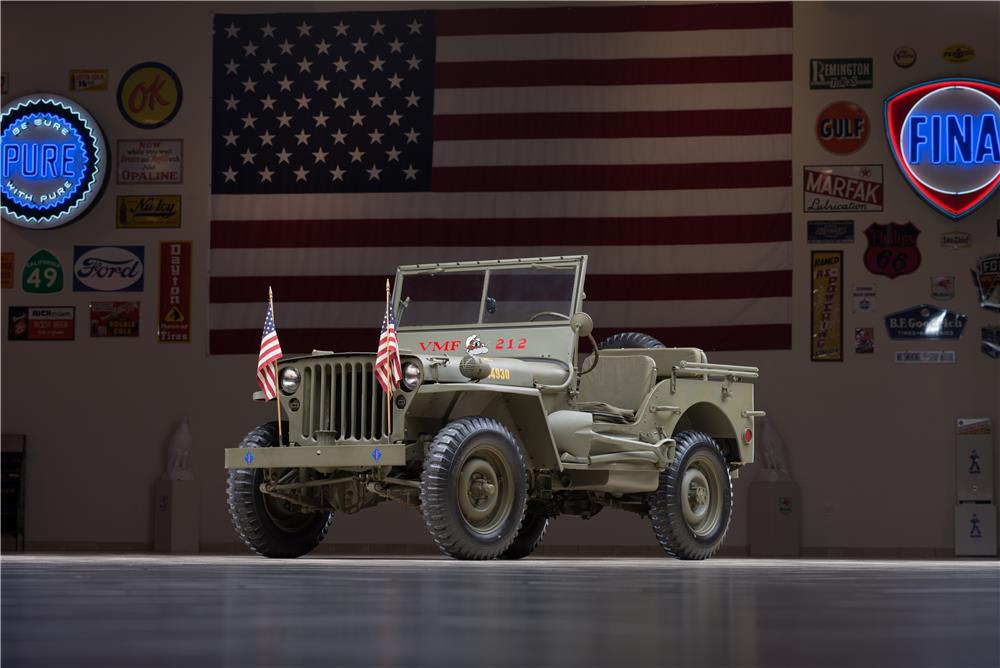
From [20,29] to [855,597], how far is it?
14063mm

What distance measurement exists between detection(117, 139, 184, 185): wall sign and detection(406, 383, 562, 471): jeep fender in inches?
329

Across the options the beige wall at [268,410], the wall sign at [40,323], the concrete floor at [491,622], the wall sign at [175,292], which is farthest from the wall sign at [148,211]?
the concrete floor at [491,622]

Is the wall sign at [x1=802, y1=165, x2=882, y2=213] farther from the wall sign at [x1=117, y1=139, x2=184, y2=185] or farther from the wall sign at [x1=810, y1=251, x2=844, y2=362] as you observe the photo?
the wall sign at [x1=117, y1=139, x2=184, y2=185]

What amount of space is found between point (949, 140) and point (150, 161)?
817 cm

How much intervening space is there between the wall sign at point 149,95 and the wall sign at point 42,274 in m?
1.70

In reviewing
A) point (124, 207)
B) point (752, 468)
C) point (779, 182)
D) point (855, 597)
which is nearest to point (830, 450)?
point (752, 468)

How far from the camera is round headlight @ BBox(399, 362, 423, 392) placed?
7477 millimetres

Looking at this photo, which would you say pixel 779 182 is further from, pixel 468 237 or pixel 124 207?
pixel 124 207

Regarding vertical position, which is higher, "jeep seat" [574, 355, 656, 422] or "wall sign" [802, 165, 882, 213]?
"wall sign" [802, 165, 882, 213]

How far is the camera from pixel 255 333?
15195mm

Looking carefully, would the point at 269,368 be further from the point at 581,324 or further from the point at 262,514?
the point at 581,324

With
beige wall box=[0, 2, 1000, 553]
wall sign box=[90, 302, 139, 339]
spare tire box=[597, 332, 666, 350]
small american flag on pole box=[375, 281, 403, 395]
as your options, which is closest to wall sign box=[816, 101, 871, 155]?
beige wall box=[0, 2, 1000, 553]

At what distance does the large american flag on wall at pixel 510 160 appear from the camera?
14.7 m

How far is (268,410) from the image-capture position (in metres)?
15.5
